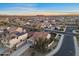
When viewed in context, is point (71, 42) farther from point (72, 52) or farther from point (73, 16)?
point (73, 16)

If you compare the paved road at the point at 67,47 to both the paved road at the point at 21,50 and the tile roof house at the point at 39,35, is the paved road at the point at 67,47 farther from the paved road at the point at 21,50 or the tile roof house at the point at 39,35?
the paved road at the point at 21,50

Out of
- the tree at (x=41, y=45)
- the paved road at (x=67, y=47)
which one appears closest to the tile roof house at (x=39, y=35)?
the tree at (x=41, y=45)

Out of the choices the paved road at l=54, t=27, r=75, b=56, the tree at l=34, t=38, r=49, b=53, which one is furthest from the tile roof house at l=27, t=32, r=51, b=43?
the paved road at l=54, t=27, r=75, b=56

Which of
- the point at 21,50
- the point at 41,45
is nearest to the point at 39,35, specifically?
the point at 41,45

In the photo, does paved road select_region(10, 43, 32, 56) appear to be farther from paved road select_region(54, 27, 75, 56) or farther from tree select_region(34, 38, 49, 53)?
paved road select_region(54, 27, 75, 56)

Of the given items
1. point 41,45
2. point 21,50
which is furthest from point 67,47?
point 21,50

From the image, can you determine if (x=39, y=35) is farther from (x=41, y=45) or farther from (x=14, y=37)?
(x=14, y=37)

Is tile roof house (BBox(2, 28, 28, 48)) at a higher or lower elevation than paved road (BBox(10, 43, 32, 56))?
higher

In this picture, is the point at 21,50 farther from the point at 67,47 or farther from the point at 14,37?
the point at 67,47

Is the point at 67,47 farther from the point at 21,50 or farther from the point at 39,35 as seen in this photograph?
the point at 21,50

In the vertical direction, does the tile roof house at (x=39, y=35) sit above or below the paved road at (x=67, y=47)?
above

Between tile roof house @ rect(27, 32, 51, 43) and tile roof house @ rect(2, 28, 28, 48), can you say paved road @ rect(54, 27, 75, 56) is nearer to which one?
tile roof house @ rect(27, 32, 51, 43)

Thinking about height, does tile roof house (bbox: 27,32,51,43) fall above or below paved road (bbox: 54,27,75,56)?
above

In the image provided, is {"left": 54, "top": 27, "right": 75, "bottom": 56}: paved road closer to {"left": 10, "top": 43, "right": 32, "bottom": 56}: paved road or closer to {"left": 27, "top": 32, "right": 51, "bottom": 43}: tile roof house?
{"left": 27, "top": 32, "right": 51, "bottom": 43}: tile roof house
